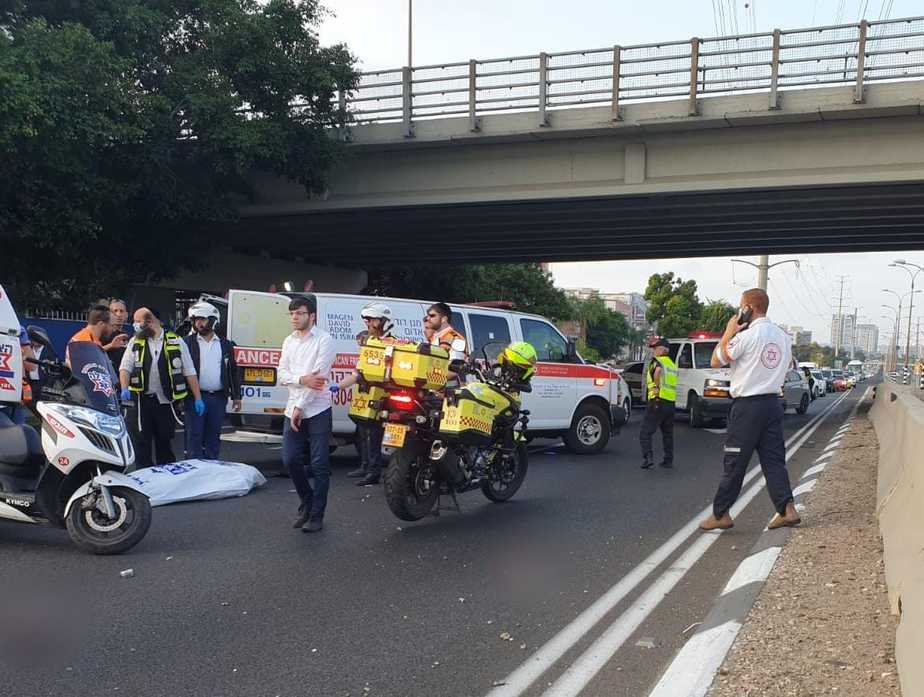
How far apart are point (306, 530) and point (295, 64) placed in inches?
609

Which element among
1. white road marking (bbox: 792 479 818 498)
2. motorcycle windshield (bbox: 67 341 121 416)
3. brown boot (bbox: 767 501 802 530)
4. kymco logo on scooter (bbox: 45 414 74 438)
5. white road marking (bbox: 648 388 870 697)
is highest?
motorcycle windshield (bbox: 67 341 121 416)

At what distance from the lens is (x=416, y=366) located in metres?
6.71

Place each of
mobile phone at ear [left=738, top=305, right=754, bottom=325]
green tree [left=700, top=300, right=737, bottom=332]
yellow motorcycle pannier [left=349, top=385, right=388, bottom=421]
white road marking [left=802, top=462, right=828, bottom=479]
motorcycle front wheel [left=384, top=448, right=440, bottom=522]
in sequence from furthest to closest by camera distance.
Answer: green tree [left=700, top=300, right=737, bottom=332] < white road marking [left=802, top=462, right=828, bottom=479] < yellow motorcycle pannier [left=349, top=385, right=388, bottom=421] < motorcycle front wheel [left=384, top=448, right=440, bottom=522] < mobile phone at ear [left=738, top=305, right=754, bottom=325]

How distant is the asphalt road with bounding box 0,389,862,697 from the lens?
3873 mm

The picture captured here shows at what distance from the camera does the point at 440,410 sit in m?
6.93

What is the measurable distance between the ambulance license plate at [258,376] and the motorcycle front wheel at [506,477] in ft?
10.6

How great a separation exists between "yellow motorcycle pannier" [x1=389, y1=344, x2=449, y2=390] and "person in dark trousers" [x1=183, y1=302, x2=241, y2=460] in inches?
112

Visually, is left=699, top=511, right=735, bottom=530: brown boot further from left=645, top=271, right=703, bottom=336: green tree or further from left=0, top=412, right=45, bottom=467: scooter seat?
left=645, top=271, right=703, bottom=336: green tree

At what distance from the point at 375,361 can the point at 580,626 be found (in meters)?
3.00

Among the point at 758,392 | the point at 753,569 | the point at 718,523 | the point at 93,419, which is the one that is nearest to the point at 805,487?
the point at 718,523

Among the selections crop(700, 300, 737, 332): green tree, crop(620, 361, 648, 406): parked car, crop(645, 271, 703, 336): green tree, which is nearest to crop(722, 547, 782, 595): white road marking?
crop(620, 361, 648, 406): parked car

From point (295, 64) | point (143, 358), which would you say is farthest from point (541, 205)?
point (143, 358)

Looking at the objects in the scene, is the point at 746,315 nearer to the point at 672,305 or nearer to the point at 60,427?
the point at 60,427

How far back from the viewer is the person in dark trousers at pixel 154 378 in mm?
8273
